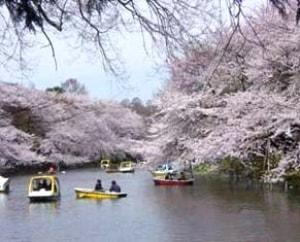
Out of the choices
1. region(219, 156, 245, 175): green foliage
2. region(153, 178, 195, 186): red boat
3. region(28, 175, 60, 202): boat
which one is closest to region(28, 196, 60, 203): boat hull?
region(28, 175, 60, 202): boat

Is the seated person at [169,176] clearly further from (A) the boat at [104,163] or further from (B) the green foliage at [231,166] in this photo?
(A) the boat at [104,163]

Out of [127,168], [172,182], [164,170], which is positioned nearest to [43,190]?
[172,182]

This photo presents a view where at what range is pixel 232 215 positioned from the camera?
1727 centimetres

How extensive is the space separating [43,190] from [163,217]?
8.09 metres

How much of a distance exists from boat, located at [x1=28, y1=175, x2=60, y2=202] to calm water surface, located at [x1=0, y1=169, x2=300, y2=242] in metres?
0.40

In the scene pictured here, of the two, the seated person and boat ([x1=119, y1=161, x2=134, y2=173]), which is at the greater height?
boat ([x1=119, y1=161, x2=134, y2=173])

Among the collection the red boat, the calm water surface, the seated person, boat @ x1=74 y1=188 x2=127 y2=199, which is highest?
the seated person

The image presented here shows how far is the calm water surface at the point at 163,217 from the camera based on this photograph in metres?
14.6

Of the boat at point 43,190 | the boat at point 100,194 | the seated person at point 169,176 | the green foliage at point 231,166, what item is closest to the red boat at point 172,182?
the seated person at point 169,176

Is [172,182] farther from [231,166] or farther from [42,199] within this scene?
[42,199]

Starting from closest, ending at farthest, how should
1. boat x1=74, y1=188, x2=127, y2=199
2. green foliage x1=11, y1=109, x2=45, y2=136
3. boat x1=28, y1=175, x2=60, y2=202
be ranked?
1. boat x1=74, y1=188, x2=127, y2=199
2. boat x1=28, y1=175, x2=60, y2=202
3. green foliage x1=11, y1=109, x2=45, y2=136

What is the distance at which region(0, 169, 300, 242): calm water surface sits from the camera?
47.9 feet

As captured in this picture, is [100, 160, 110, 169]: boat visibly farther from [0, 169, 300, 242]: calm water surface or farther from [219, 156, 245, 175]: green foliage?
[0, 169, 300, 242]: calm water surface

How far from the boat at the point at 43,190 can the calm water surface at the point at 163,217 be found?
0.40 m
